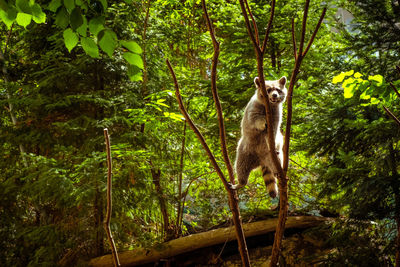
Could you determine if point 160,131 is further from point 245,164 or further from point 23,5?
point 23,5

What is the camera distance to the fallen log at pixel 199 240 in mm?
4957

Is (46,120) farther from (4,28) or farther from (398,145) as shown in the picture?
(398,145)

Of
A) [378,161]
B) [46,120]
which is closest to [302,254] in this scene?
[378,161]

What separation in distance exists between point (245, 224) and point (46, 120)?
12.7 feet

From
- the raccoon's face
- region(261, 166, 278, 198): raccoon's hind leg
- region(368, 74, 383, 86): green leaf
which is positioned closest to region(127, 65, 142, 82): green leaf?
region(368, 74, 383, 86): green leaf

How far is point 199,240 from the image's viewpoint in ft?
17.0

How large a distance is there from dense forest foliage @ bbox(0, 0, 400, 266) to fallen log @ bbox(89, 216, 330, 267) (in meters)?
0.24

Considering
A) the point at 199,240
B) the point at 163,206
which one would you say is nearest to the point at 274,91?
the point at 163,206

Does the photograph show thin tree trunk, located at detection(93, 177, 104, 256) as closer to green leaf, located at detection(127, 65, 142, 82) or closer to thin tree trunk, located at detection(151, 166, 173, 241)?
thin tree trunk, located at detection(151, 166, 173, 241)

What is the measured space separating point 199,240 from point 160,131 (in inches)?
78.5

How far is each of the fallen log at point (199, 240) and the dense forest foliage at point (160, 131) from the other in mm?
237

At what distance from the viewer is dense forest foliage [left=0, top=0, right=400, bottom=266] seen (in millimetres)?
3803

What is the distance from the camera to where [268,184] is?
10.3 feet

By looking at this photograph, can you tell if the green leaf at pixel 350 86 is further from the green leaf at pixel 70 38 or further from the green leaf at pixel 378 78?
the green leaf at pixel 70 38
